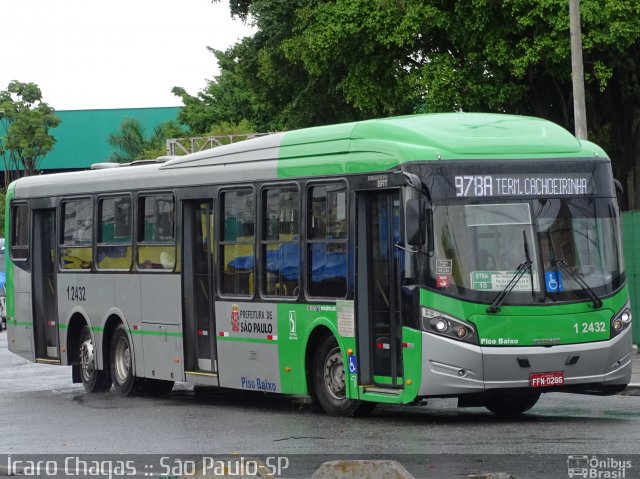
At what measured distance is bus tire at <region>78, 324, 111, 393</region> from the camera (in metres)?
20.6

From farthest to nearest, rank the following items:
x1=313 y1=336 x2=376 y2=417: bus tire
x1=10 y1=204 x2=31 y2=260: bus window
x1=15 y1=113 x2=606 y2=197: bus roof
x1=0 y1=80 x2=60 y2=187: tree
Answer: x1=0 y1=80 x2=60 y2=187: tree
x1=10 y1=204 x2=31 y2=260: bus window
x1=313 y1=336 x2=376 y2=417: bus tire
x1=15 y1=113 x2=606 y2=197: bus roof

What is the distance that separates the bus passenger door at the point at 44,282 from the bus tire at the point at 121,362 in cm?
184

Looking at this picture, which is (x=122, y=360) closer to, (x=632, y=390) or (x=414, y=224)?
(x=632, y=390)

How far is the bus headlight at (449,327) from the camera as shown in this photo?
45.5ft

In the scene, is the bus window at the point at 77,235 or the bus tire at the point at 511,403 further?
the bus window at the point at 77,235

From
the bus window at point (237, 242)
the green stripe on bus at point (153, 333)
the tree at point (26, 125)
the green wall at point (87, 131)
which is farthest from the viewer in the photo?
the green wall at point (87, 131)

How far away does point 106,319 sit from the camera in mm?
20094

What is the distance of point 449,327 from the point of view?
13914 mm

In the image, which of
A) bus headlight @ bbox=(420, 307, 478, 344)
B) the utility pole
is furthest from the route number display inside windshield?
the utility pole

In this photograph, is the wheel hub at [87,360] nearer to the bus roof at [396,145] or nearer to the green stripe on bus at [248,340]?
the green stripe on bus at [248,340]

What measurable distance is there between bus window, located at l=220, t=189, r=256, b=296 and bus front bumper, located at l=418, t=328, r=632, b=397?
11.3 ft

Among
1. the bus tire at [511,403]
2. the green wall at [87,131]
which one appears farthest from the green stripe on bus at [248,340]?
the green wall at [87,131]

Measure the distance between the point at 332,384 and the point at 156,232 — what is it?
14.1ft

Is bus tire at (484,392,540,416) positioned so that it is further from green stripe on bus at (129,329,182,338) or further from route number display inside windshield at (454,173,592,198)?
green stripe on bus at (129,329,182,338)
